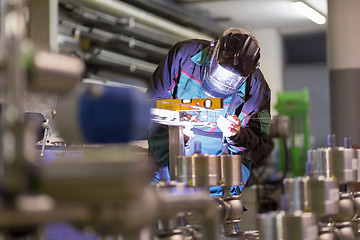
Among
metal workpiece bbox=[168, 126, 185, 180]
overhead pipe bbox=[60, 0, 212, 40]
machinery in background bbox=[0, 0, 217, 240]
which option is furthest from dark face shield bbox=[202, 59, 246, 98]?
overhead pipe bbox=[60, 0, 212, 40]

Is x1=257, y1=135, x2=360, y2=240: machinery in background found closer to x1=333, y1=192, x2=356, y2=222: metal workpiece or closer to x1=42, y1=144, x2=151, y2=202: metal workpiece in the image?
x1=333, y1=192, x2=356, y2=222: metal workpiece

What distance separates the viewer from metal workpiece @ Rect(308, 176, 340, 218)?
1102 mm

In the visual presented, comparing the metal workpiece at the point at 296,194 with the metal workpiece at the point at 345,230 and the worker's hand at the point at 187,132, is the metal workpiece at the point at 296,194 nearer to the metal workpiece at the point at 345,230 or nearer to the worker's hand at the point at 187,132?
the metal workpiece at the point at 345,230

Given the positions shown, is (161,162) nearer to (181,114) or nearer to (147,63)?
(181,114)

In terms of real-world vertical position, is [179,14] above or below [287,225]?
above

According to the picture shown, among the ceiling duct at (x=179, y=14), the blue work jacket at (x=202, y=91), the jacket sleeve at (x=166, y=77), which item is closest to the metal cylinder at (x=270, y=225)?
the blue work jacket at (x=202, y=91)

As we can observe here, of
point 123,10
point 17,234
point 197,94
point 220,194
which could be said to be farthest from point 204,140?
point 123,10

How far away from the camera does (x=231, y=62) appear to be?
2.04 meters

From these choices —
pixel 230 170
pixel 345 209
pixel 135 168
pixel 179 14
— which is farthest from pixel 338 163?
pixel 179 14

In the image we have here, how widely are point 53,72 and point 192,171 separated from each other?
694mm

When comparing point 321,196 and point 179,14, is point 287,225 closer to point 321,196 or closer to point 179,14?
point 321,196

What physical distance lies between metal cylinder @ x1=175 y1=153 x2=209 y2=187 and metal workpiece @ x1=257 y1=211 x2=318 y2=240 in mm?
272

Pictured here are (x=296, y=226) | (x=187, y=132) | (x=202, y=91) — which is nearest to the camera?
(x=296, y=226)

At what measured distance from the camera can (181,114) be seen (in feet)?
4.80
